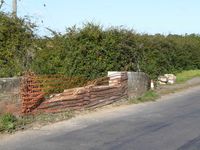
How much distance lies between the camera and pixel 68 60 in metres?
16.8

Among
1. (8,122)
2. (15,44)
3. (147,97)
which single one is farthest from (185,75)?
(8,122)

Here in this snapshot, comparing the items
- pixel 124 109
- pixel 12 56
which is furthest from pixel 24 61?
pixel 124 109

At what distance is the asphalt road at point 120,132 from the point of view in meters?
8.94

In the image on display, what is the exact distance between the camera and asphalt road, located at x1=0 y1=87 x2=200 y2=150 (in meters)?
8.94

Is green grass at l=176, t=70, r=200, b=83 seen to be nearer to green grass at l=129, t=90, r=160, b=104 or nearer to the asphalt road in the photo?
green grass at l=129, t=90, r=160, b=104

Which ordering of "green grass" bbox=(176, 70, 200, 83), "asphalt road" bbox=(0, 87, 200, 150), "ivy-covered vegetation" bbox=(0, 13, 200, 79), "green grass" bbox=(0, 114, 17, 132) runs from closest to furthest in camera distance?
A: 1. "asphalt road" bbox=(0, 87, 200, 150)
2. "green grass" bbox=(0, 114, 17, 132)
3. "ivy-covered vegetation" bbox=(0, 13, 200, 79)
4. "green grass" bbox=(176, 70, 200, 83)

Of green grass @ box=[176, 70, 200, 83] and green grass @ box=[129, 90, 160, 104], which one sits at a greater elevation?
green grass @ box=[176, 70, 200, 83]

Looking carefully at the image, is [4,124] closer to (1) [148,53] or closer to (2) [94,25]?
(2) [94,25]

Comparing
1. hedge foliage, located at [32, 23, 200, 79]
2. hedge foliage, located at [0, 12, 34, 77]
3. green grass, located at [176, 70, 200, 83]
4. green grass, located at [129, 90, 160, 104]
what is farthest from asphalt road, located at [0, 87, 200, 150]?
green grass, located at [176, 70, 200, 83]

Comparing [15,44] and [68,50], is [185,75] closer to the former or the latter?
[68,50]

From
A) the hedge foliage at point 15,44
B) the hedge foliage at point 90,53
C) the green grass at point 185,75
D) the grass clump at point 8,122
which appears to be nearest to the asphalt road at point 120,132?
the grass clump at point 8,122

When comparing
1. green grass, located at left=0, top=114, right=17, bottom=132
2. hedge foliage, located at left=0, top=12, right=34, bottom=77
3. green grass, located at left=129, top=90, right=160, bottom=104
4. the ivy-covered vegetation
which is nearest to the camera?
green grass, located at left=0, top=114, right=17, bottom=132

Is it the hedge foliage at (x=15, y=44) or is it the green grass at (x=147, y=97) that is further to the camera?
the green grass at (x=147, y=97)

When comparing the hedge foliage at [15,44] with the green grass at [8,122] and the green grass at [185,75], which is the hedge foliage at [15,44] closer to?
the green grass at [8,122]
